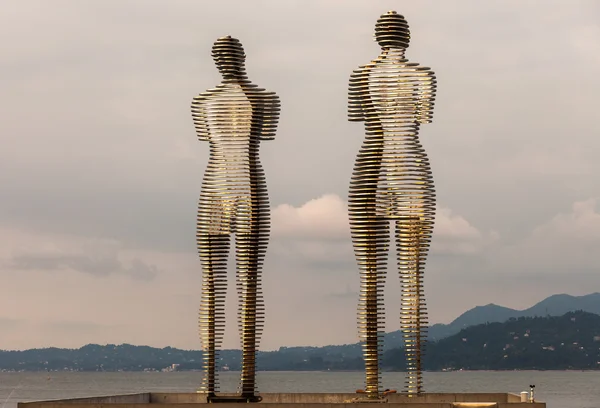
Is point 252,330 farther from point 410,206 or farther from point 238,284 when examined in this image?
point 410,206

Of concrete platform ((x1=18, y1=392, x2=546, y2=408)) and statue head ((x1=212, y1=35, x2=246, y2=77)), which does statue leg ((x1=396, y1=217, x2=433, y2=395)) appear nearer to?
concrete platform ((x1=18, y1=392, x2=546, y2=408))

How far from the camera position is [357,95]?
1836 inches

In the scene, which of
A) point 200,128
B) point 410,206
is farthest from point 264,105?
point 410,206

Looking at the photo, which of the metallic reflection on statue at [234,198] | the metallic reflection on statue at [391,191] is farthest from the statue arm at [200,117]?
the metallic reflection on statue at [391,191]

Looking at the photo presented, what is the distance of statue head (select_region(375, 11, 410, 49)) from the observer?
153 feet

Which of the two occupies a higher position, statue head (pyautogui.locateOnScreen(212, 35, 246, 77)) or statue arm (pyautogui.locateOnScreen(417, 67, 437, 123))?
statue head (pyautogui.locateOnScreen(212, 35, 246, 77))

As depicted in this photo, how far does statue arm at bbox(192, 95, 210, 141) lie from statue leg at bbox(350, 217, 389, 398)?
248 inches

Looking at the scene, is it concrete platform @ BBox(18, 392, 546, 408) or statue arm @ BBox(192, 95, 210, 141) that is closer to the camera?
concrete platform @ BBox(18, 392, 546, 408)

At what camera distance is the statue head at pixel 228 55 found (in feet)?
156

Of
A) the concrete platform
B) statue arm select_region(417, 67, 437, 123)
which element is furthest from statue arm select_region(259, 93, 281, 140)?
the concrete platform

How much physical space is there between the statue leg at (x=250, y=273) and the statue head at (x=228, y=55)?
4811mm

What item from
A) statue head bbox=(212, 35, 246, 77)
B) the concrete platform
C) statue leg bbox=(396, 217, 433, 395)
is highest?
statue head bbox=(212, 35, 246, 77)

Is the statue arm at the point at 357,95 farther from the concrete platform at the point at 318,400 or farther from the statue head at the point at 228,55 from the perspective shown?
the concrete platform at the point at 318,400
